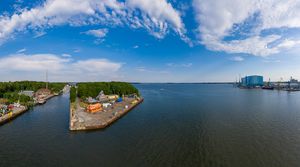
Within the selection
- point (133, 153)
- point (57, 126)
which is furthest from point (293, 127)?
point (57, 126)

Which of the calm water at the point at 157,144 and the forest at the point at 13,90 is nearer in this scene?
the calm water at the point at 157,144

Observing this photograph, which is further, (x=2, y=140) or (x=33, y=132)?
(x=33, y=132)

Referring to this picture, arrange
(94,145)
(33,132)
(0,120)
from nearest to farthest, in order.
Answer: (94,145) < (33,132) < (0,120)

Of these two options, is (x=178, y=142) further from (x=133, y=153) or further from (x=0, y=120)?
(x=0, y=120)

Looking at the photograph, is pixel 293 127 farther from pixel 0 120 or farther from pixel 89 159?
pixel 0 120

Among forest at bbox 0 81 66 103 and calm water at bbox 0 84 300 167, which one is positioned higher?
forest at bbox 0 81 66 103

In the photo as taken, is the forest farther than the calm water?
Yes

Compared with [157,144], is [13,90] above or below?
above

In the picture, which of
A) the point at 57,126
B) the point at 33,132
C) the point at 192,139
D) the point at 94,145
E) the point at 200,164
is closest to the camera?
the point at 200,164

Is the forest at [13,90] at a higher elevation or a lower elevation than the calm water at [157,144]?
higher

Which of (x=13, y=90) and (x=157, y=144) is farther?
(x=13, y=90)
